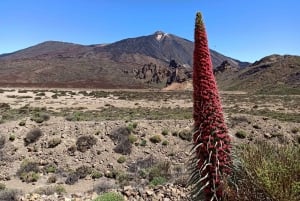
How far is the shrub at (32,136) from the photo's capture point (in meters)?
20.2

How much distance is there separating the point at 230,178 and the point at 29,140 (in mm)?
18194

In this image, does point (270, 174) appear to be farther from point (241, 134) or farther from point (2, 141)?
point (2, 141)

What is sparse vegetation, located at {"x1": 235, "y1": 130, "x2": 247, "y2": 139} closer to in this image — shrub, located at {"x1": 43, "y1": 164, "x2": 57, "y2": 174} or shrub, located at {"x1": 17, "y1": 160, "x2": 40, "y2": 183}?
shrub, located at {"x1": 43, "y1": 164, "x2": 57, "y2": 174}

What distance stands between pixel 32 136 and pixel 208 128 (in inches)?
722

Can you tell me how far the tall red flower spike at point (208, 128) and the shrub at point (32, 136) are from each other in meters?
18.1

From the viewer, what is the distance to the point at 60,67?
379 feet

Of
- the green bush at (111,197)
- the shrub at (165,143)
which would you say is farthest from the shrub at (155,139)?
the green bush at (111,197)

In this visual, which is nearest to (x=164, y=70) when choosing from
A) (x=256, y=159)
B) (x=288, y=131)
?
(x=288, y=131)

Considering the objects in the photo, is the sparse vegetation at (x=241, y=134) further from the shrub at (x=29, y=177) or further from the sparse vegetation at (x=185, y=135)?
the shrub at (x=29, y=177)

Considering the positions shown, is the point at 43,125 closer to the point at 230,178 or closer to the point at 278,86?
the point at 230,178

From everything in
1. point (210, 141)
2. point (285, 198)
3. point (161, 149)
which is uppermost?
point (210, 141)

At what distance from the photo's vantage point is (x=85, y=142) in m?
19.6

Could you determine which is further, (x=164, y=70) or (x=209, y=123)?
(x=164, y=70)

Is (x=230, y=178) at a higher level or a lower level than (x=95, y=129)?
higher
